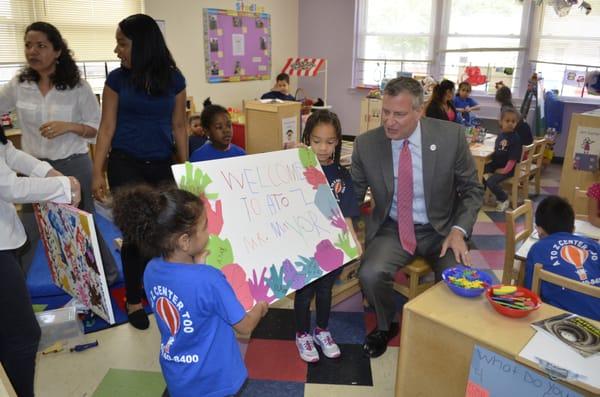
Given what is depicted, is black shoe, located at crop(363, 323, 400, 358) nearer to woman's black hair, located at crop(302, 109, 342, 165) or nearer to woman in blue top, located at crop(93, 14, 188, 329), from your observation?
woman's black hair, located at crop(302, 109, 342, 165)

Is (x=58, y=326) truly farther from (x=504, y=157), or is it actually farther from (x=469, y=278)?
(x=504, y=157)

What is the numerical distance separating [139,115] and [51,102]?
2.00 feet

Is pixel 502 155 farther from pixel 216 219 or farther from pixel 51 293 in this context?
pixel 51 293

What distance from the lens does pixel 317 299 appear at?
7.61 ft

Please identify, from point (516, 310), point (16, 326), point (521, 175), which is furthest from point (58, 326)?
point (521, 175)

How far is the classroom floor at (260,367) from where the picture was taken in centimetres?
210

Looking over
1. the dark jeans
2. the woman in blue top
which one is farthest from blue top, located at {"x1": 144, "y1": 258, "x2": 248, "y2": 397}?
the dark jeans

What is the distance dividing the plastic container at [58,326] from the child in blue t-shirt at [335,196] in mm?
1181

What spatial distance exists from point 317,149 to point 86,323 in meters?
1.61

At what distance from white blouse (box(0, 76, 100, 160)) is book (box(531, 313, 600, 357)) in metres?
2.35

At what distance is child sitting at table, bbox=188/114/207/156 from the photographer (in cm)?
369

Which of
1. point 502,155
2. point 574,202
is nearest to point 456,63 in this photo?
point 502,155

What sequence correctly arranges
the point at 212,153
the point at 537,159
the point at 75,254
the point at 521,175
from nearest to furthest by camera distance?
the point at 75,254 < the point at 212,153 < the point at 521,175 < the point at 537,159

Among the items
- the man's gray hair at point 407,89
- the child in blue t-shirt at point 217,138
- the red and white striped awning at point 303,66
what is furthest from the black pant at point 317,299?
the red and white striped awning at point 303,66
